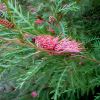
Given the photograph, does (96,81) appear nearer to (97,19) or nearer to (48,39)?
(97,19)

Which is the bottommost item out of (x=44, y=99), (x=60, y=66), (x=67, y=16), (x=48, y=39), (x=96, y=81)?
(x=44, y=99)

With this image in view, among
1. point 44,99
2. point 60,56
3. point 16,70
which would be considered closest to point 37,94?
point 44,99

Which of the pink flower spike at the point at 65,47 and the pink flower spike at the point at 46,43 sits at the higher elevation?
the pink flower spike at the point at 46,43

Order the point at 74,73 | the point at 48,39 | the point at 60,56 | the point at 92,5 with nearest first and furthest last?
the point at 48,39
the point at 60,56
the point at 74,73
the point at 92,5

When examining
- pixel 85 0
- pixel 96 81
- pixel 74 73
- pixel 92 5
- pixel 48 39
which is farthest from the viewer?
pixel 92 5

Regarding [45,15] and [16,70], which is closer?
[16,70]

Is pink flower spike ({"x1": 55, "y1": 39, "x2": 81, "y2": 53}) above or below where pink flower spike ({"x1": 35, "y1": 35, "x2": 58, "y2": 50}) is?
below

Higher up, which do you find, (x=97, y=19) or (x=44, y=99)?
(x=97, y=19)
